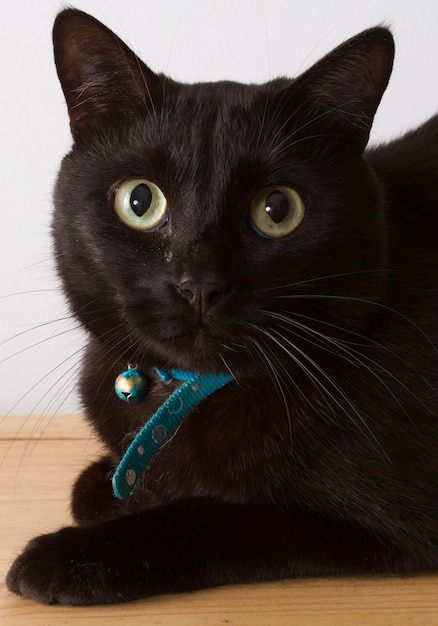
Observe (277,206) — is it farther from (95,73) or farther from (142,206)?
(95,73)

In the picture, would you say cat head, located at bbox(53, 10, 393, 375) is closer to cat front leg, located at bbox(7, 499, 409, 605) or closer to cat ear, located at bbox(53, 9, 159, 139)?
cat ear, located at bbox(53, 9, 159, 139)

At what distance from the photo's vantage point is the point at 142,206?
2.99 ft

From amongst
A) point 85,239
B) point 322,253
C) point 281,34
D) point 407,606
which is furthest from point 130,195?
point 281,34

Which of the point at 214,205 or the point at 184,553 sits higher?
the point at 214,205

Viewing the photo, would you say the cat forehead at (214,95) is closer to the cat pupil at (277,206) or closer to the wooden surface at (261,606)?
the cat pupil at (277,206)

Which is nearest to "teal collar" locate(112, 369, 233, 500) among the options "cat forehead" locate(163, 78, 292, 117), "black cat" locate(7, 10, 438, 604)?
"black cat" locate(7, 10, 438, 604)

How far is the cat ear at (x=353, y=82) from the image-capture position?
0.93m

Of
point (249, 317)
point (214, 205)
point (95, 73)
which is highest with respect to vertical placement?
point (95, 73)

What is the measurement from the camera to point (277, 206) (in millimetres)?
910

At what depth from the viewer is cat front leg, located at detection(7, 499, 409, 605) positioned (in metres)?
0.85

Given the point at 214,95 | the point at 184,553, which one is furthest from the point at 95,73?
the point at 184,553

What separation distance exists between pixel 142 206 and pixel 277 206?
5.5 inches

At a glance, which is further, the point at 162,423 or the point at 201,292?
the point at 162,423

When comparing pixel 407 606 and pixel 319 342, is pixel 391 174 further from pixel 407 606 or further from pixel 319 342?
pixel 407 606
